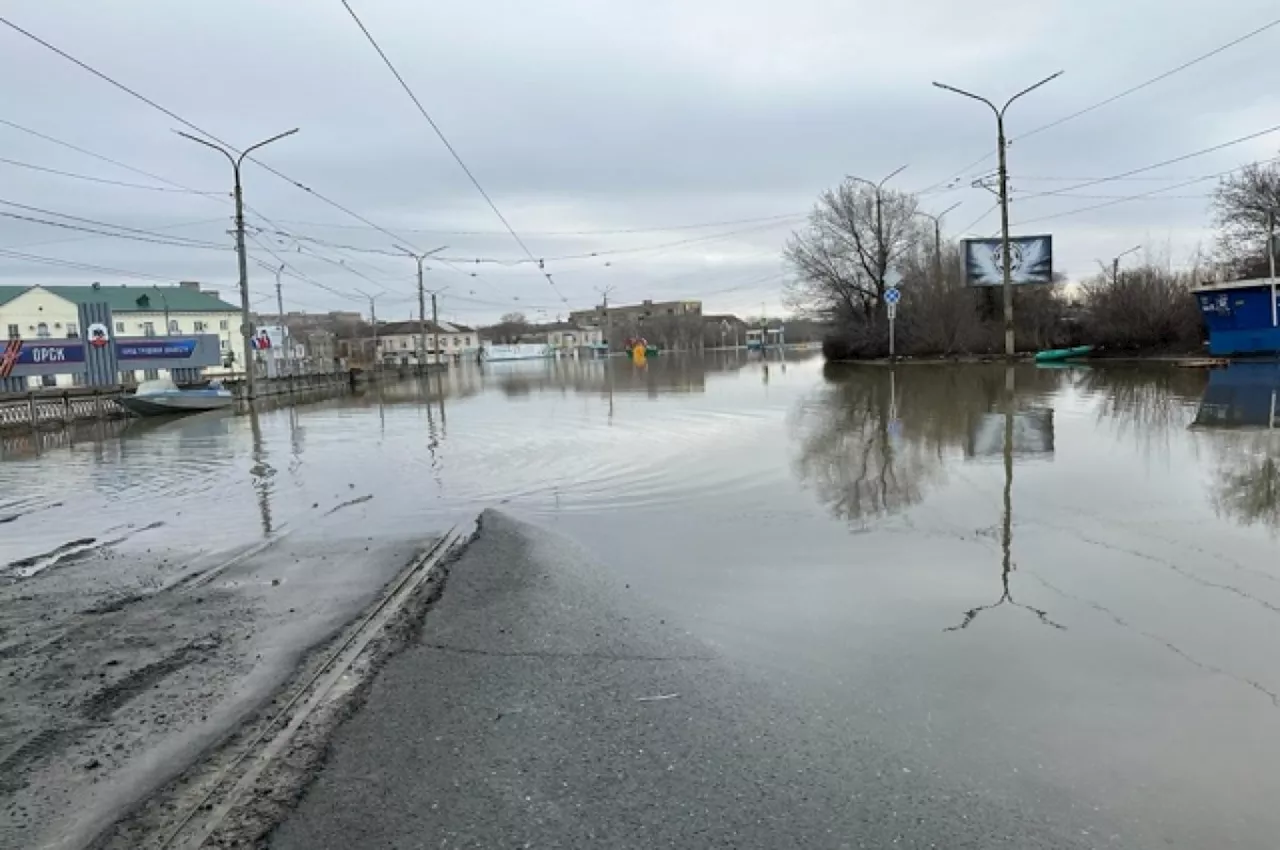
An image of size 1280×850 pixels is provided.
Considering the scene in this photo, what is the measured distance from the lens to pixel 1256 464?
10.2 meters

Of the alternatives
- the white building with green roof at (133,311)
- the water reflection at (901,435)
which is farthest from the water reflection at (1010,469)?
the white building with green roof at (133,311)

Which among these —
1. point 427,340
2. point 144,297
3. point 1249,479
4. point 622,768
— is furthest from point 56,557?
point 427,340

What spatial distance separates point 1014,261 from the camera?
45.1 metres

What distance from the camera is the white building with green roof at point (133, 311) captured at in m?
76.8

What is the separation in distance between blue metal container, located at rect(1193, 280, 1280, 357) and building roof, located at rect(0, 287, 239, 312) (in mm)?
86233

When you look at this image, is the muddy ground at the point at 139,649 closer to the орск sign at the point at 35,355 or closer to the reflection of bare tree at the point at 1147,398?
the reflection of bare tree at the point at 1147,398

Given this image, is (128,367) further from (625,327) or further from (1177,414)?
(625,327)

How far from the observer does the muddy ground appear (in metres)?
3.78

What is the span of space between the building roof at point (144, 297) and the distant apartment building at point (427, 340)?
53351mm

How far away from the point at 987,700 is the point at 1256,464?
27.5 feet

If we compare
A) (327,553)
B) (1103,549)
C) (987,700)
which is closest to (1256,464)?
(1103,549)

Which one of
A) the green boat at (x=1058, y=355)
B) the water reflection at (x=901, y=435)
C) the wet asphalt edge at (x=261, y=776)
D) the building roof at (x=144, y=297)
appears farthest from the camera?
the building roof at (x=144, y=297)

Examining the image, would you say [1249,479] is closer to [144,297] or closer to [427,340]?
[144,297]

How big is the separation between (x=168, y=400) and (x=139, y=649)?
29.5 m
